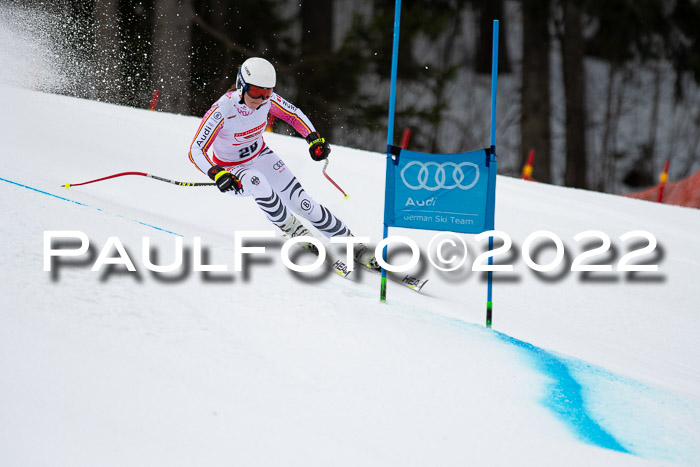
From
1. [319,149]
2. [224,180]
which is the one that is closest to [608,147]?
[319,149]

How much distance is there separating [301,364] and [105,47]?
1291cm

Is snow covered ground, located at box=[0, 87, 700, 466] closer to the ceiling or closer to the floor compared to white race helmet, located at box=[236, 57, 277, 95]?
closer to the floor

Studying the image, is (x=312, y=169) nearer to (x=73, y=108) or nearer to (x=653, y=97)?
(x=73, y=108)

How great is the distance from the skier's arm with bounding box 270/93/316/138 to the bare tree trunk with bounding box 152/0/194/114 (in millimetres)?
8669

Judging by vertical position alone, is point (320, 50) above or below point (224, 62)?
above

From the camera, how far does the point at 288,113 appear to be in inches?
230

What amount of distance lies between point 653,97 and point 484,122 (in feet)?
16.6

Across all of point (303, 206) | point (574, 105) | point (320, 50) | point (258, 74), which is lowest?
point (303, 206)

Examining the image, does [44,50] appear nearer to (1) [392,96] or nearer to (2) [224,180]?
(2) [224,180]

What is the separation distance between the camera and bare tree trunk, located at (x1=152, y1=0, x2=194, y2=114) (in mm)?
13852

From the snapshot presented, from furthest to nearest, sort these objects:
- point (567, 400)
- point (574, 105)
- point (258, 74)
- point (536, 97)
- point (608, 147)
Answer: point (608, 147) → point (574, 105) → point (536, 97) → point (258, 74) → point (567, 400)

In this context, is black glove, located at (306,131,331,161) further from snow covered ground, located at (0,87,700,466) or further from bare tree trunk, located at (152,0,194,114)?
bare tree trunk, located at (152,0,194,114)

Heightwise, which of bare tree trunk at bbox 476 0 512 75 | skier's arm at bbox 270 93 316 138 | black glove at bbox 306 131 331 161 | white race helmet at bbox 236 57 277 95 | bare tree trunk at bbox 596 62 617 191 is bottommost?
black glove at bbox 306 131 331 161

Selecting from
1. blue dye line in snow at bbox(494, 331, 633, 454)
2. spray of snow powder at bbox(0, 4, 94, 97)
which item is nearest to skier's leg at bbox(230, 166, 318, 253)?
blue dye line in snow at bbox(494, 331, 633, 454)
